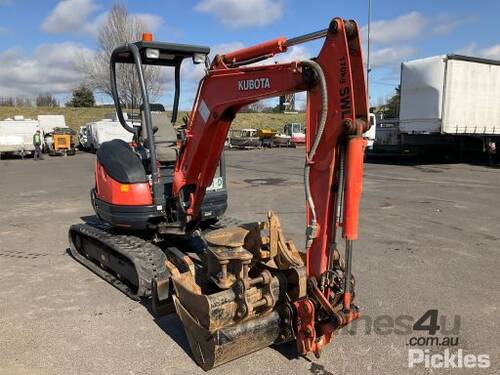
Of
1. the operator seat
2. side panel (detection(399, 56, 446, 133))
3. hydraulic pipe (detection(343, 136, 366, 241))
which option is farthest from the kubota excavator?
side panel (detection(399, 56, 446, 133))

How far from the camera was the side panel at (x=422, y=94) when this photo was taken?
19.5 m

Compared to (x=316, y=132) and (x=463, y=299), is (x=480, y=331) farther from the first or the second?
(x=316, y=132)

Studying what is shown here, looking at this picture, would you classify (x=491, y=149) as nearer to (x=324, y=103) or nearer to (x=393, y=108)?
(x=324, y=103)

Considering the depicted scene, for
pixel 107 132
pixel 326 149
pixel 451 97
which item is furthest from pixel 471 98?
pixel 107 132

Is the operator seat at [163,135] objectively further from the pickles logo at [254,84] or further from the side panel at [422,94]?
the side panel at [422,94]

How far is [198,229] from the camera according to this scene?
630cm

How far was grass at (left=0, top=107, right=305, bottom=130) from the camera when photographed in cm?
5000

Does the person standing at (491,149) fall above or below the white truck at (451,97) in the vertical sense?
below

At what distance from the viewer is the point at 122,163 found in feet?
18.7

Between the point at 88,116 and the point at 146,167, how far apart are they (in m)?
49.8

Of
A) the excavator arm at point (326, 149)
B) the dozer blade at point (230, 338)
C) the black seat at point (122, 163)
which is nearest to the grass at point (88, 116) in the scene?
the black seat at point (122, 163)

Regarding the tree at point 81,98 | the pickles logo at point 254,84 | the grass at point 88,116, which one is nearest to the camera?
the pickles logo at point 254,84

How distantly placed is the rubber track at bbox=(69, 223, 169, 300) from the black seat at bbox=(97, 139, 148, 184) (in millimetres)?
733

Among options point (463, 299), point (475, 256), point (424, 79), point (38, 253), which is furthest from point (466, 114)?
point (38, 253)
